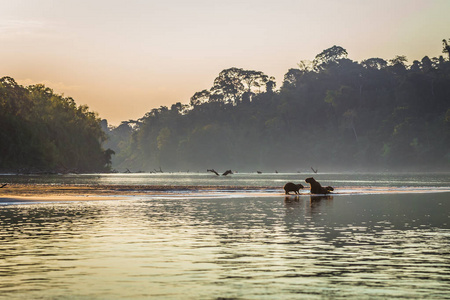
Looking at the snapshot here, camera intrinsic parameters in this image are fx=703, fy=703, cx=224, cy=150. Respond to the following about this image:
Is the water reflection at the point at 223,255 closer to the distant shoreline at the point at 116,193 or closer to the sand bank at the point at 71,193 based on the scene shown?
the sand bank at the point at 71,193

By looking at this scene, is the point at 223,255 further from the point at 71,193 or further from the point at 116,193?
the point at 116,193

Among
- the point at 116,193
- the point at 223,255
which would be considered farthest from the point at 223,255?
the point at 116,193

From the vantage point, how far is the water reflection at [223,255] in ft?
59.5

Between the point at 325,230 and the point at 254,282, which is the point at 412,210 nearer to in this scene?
the point at 325,230

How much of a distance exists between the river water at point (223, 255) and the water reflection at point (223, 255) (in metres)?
0.03

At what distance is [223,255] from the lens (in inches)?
958

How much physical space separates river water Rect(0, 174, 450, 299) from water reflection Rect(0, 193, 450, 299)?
0.03 metres

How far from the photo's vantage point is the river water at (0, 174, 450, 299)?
18.0 metres

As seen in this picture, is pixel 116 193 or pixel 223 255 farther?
pixel 116 193

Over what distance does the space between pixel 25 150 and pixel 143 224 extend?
14783cm

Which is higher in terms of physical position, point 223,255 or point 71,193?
point 71,193

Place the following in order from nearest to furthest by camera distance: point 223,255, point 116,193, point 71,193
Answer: point 223,255
point 71,193
point 116,193

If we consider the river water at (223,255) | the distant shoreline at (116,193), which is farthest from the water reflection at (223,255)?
the distant shoreline at (116,193)

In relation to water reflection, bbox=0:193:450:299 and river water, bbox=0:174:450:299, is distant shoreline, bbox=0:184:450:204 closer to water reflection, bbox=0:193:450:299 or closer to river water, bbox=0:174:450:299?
water reflection, bbox=0:193:450:299
